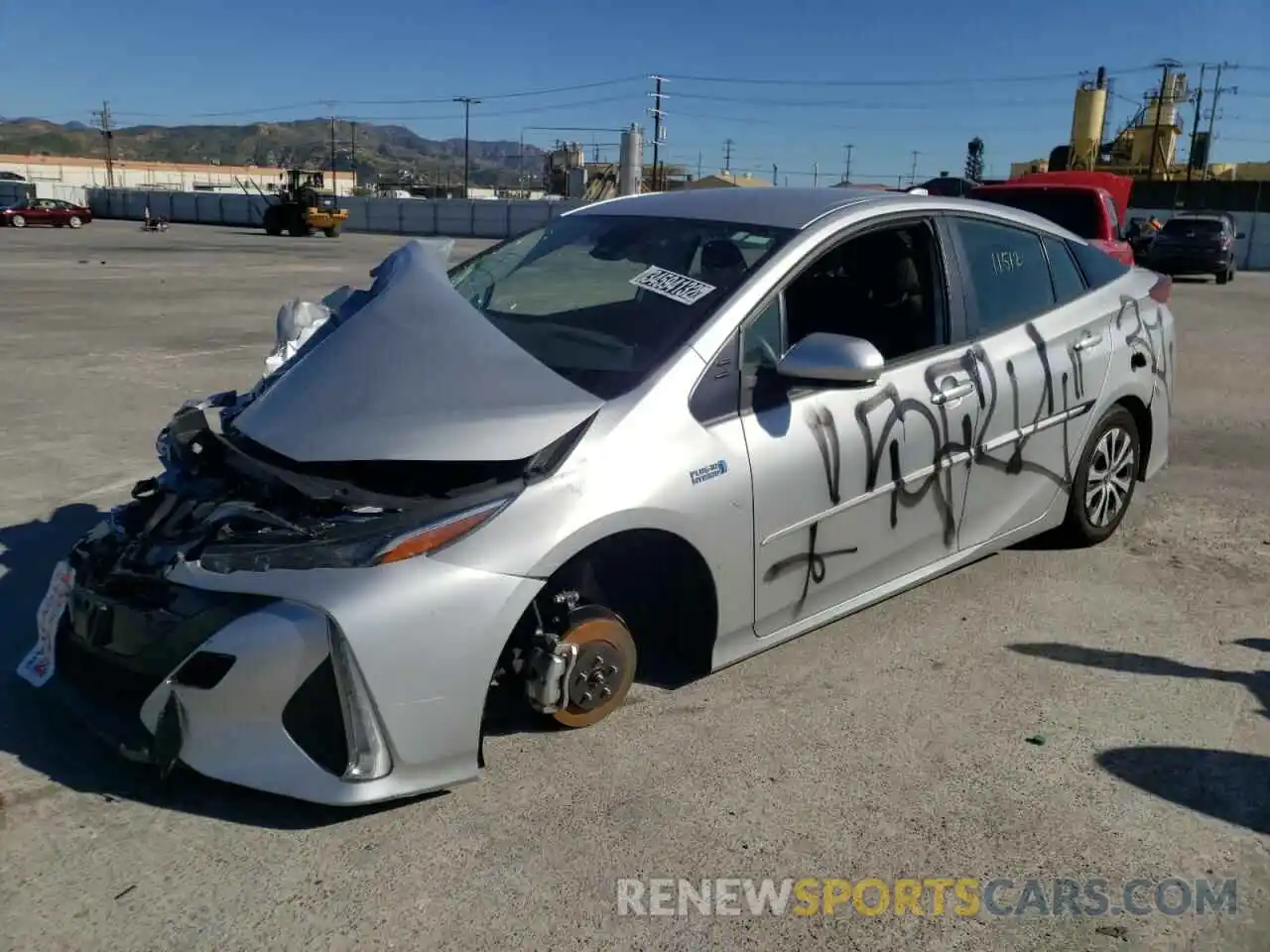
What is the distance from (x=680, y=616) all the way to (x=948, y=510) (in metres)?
1.26

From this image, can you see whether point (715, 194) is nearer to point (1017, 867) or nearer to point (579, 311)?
point (579, 311)

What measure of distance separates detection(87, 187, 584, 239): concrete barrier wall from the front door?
136 feet

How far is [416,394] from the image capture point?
3062 millimetres

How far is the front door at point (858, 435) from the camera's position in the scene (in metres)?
3.42

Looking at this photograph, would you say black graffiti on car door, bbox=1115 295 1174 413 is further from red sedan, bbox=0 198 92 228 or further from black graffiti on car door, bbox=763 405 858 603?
red sedan, bbox=0 198 92 228

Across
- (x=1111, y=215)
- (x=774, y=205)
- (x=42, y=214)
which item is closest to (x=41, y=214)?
(x=42, y=214)

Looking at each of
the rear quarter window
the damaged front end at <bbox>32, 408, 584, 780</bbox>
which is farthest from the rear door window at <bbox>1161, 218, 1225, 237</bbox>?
the damaged front end at <bbox>32, 408, 584, 780</bbox>

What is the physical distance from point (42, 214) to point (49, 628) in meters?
47.3

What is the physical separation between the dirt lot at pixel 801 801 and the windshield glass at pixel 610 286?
1.15 m

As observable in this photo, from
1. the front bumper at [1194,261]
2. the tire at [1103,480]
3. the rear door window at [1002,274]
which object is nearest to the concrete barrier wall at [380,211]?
the front bumper at [1194,261]

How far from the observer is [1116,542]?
523 cm

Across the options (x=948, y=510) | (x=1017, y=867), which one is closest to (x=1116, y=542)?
(x=948, y=510)

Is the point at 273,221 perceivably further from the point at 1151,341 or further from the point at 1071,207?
the point at 1151,341

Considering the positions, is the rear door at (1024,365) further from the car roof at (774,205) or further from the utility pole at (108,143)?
the utility pole at (108,143)
